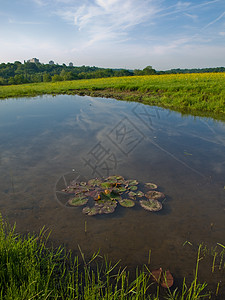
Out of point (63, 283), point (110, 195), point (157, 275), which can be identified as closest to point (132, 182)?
point (110, 195)

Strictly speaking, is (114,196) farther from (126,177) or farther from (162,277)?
(162,277)

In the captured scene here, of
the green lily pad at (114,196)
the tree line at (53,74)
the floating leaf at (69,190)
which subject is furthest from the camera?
the tree line at (53,74)

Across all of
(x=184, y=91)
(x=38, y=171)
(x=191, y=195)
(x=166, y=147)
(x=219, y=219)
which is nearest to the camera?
(x=219, y=219)

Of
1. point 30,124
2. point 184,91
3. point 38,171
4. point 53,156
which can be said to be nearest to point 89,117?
point 30,124

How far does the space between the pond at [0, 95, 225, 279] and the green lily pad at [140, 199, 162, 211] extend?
0.07 meters

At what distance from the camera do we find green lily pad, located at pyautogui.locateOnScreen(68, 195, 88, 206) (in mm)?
3199

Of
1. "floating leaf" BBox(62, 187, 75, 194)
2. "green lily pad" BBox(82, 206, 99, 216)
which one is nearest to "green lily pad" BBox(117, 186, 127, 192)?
"green lily pad" BBox(82, 206, 99, 216)

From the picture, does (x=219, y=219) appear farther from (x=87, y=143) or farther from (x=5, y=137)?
(x=5, y=137)

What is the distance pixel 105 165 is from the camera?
469 centimetres

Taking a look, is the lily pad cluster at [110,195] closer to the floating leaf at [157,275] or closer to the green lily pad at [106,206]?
the green lily pad at [106,206]

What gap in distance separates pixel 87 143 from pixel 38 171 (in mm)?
2095

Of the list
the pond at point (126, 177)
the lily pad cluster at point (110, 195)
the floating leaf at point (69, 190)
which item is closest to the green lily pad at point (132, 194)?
the lily pad cluster at point (110, 195)

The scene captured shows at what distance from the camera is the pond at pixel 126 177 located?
254 cm

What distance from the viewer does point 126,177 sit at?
4.09 meters
